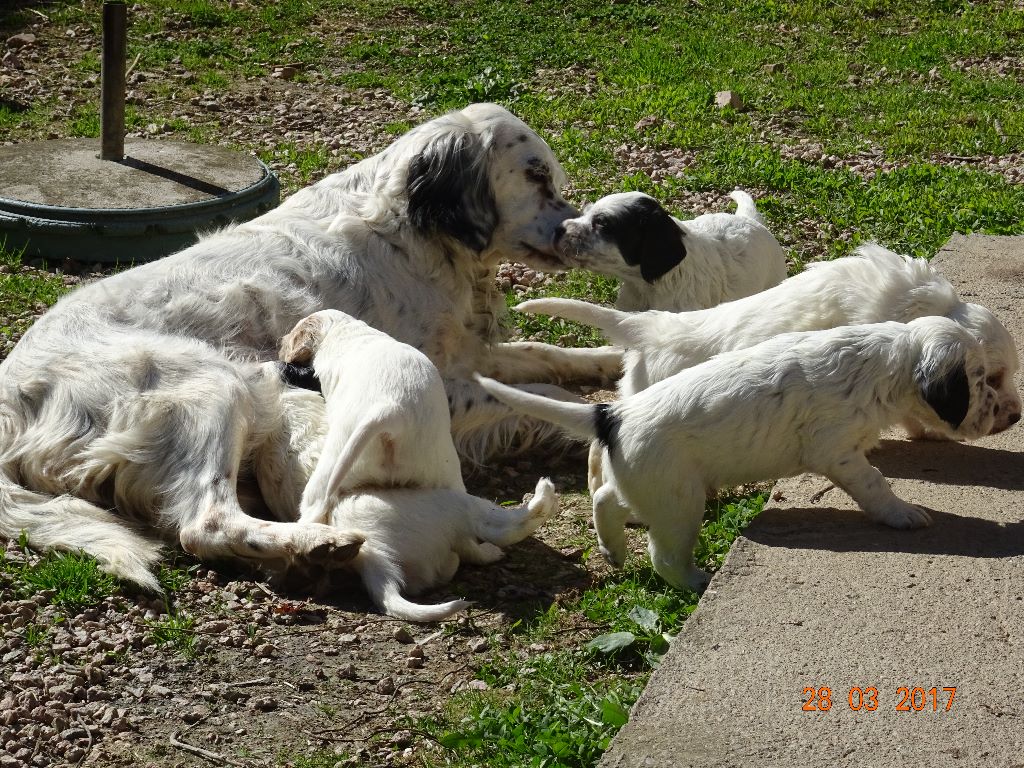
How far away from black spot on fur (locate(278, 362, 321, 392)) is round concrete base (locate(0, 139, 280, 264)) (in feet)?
8.13

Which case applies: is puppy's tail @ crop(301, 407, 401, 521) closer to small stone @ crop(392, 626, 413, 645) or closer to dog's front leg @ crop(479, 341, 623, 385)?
small stone @ crop(392, 626, 413, 645)

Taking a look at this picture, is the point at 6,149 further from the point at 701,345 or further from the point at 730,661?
the point at 730,661

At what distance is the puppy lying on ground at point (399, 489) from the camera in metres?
4.29

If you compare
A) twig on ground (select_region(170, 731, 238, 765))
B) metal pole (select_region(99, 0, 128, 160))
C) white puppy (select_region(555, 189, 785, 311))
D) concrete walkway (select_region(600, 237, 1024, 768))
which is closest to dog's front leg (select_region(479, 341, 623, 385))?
white puppy (select_region(555, 189, 785, 311))

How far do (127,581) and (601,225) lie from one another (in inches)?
106

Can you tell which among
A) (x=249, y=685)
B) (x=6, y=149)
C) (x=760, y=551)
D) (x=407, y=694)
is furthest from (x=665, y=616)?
(x=6, y=149)

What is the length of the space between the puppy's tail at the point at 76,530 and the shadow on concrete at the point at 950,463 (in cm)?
268

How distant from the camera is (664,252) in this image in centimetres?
593

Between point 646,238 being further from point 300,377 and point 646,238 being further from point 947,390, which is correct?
point 947,390

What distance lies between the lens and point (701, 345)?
16.4ft

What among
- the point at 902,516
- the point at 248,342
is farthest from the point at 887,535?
the point at 248,342

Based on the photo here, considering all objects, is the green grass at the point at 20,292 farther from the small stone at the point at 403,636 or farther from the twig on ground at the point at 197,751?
the twig on ground at the point at 197,751

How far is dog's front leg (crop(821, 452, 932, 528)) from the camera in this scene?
4.12 meters

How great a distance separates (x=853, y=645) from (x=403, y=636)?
1.43m
